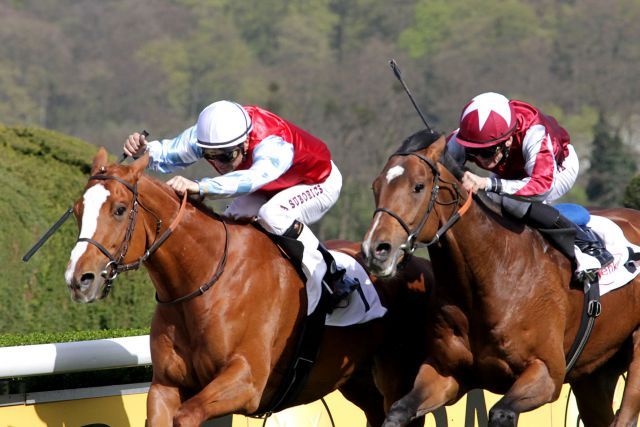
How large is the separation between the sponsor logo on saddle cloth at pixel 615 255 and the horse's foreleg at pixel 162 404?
7.10 feet

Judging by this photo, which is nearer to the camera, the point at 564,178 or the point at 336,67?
the point at 564,178

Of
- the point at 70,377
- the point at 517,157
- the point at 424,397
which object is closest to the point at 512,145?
the point at 517,157

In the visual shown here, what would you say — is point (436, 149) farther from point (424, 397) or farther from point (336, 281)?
point (424, 397)

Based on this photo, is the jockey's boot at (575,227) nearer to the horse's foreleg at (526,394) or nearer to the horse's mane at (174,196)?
the horse's foreleg at (526,394)

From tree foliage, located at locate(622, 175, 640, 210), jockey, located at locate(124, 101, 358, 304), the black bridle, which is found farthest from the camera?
tree foliage, located at locate(622, 175, 640, 210)

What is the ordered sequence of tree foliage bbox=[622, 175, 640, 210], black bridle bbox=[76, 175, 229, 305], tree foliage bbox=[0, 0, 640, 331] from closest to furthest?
1. black bridle bbox=[76, 175, 229, 305]
2. tree foliage bbox=[622, 175, 640, 210]
3. tree foliage bbox=[0, 0, 640, 331]

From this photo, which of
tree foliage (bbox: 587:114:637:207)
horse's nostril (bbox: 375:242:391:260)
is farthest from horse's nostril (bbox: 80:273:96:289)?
tree foliage (bbox: 587:114:637:207)

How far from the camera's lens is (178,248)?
16.4ft

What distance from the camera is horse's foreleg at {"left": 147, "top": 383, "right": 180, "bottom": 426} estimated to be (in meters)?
4.85

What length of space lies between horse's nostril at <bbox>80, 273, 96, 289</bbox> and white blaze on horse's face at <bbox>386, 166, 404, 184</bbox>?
1.34 m

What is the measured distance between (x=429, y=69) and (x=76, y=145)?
48369 millimetres

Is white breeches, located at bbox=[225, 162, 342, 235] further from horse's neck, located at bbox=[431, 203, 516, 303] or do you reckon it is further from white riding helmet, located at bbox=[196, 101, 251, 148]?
horse's neck, located at bbox=[431, 203, 516, 303]

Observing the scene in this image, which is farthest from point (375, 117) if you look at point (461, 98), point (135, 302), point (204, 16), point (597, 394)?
point (204, 16)

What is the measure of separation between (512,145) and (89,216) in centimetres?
219
